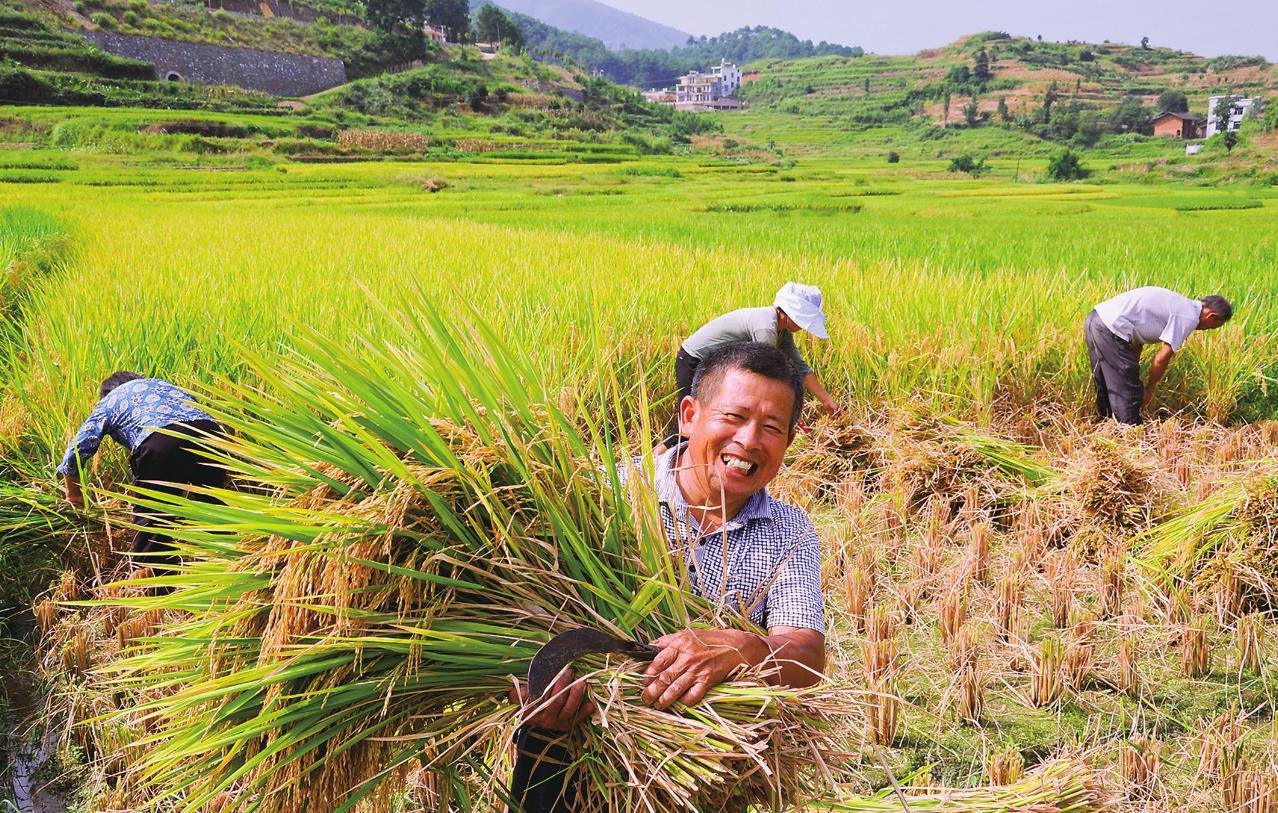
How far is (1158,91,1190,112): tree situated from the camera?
228 ft

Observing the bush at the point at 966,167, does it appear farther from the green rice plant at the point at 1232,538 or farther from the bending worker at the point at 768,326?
the green rice plant at the point at 1232,538

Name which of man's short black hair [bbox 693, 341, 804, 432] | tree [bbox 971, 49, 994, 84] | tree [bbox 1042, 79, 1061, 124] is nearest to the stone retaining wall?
tree [bbox 1042, 79, 1061, 124]

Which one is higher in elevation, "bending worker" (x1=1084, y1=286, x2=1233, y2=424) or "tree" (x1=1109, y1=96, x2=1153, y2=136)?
"tree" (x1=1109, y1=96, x2=1153, y2=136)

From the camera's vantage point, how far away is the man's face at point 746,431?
1.50 m

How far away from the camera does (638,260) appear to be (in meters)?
6.99

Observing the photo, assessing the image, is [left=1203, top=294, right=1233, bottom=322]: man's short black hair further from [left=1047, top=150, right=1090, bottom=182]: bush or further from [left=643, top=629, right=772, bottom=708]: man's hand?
[left=1047, top=150, right=1090, bottom=182]: bush

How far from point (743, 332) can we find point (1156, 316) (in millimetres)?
2347

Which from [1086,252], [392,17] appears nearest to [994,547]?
[1086,252]

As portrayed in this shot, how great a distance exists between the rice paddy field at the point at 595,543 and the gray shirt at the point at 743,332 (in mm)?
283

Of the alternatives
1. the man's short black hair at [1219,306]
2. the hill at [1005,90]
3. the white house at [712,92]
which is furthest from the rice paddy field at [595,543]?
the white house at [712,92]

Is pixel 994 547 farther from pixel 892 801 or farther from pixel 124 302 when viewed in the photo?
pixel 124 302

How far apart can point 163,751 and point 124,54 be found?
5581 cm

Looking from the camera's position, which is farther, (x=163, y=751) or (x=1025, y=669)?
(x=1025, y=669)

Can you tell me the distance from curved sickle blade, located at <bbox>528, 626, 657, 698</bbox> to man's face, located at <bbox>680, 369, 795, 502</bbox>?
398 mm
